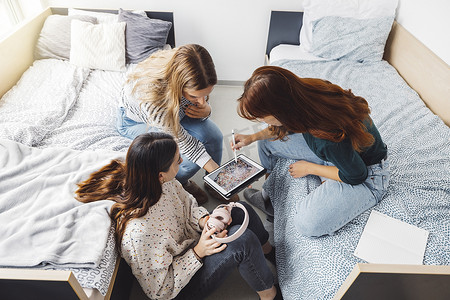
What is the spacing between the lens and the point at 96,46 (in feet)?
6.84

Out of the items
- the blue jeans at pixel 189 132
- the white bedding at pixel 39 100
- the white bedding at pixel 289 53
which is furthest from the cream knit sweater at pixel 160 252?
the white bedding at pixel 289 53

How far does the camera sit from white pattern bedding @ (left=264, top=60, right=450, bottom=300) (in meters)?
1.05

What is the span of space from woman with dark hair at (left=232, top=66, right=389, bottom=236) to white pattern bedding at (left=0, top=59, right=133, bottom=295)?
739 mm

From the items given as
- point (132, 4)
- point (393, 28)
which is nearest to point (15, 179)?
point (132, 4)

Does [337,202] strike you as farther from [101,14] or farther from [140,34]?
[101,14]

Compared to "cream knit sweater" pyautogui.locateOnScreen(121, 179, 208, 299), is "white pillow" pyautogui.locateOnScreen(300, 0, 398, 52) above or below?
above

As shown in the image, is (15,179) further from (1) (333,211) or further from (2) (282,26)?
(2) (282,26)

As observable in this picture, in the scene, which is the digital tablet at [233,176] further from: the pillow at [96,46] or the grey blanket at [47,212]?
the pillow at [96,46]

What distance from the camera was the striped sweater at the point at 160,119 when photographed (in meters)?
1.28

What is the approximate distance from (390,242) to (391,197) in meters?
0.23

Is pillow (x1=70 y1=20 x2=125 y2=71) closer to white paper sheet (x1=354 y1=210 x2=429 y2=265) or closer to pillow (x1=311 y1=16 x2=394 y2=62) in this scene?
pillow (x1=311 y1=16 x2=394 y2=62)

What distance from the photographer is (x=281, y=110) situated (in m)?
0.99

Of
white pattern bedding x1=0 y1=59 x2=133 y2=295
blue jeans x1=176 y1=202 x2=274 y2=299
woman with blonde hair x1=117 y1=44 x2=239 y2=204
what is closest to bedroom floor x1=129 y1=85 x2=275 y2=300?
blue jeans x1=176 y1=202 x2=274 y2=299

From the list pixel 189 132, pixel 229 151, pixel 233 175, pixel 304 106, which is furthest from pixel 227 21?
pixel 304 106
